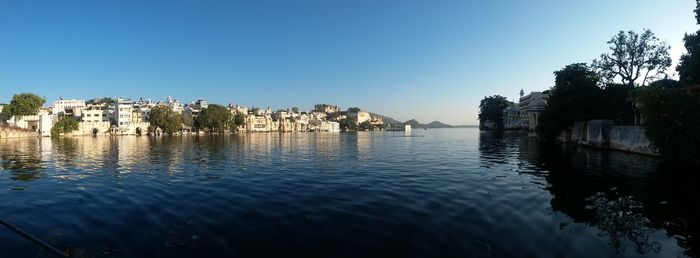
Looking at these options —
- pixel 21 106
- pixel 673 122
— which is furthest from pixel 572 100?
pixel 21 106

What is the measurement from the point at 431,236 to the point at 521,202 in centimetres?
713

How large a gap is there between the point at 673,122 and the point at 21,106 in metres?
154

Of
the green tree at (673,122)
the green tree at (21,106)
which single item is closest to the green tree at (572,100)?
the green tree at (673,122)

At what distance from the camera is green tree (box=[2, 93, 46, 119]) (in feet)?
381

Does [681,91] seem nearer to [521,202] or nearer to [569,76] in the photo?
[521,202]

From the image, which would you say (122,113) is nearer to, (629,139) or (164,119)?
(164,119)

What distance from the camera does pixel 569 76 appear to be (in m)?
68.1

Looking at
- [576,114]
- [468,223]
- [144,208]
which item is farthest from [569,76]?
[144,208]

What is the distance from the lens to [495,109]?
6560 inches

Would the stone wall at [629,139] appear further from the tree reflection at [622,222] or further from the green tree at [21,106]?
the green tree at [21,106]

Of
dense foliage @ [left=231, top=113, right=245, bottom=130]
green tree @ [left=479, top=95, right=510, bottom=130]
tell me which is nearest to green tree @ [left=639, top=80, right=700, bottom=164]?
green tree @ [left=479, top=95, right=510, bottom=130]

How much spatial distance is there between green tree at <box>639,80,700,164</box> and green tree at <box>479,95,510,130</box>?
142 m

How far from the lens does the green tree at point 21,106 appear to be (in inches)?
4574

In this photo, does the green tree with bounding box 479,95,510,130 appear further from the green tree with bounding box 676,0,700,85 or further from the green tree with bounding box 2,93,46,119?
the green tree with bounding box 2,93,46,119
